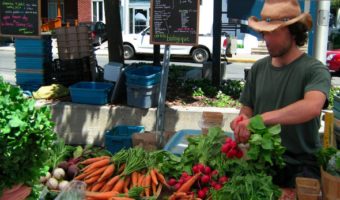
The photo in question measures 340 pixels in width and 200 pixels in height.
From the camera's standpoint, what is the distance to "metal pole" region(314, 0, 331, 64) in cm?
541

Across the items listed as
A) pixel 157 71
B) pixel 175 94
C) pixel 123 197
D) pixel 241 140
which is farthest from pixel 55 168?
pixel 175 94

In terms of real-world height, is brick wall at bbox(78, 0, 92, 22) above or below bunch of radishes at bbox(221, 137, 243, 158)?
above

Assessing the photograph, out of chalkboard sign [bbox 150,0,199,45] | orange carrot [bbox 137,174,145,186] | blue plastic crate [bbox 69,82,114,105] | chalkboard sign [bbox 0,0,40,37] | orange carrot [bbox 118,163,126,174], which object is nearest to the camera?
orange carrot [bbox 137,174,145,186]

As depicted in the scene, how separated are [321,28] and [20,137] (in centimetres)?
399

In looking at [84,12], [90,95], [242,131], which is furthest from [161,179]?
[84,12]

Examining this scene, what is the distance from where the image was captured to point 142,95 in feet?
24.2

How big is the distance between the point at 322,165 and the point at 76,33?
24.1ft

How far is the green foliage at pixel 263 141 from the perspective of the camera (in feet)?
9.18

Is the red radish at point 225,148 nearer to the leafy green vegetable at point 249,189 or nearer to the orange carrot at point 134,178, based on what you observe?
the leafy green vegetable at point 249,189

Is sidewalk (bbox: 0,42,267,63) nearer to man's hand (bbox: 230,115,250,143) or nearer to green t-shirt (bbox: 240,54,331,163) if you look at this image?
green t-shirt (bbox: 240,54,331,163)

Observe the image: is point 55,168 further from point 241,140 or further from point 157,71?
point 157,71

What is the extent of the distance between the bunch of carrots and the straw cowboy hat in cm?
127

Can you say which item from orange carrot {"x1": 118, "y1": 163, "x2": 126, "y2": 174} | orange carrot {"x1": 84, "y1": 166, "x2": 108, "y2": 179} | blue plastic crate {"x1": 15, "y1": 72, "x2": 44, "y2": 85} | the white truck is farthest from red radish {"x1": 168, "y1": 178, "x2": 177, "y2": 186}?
the white truck

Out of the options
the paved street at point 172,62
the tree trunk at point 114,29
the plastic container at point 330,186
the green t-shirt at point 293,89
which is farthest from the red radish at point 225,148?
the paved street at point 172,62
